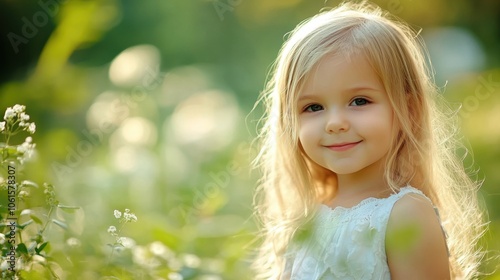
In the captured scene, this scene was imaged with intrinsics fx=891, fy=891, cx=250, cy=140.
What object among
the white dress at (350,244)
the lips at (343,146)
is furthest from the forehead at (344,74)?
the white dress at (350,244)

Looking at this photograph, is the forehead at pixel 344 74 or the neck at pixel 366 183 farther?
the neck at pixel 366 183

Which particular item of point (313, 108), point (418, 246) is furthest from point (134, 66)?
point (418, 246)

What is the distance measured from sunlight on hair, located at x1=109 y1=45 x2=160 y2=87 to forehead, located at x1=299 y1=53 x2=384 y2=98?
253 centimetres

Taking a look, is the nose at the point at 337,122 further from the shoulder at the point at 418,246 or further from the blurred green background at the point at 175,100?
the blurred green background at the point at 175,100

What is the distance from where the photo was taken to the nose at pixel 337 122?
2410mm

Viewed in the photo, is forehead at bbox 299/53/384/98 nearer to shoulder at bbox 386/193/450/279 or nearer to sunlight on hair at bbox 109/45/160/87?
shoulder at bbox 386/193/450/279

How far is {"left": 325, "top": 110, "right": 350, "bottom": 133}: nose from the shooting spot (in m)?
2.41

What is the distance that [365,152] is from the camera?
2430 millimetres

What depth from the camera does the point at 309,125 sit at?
250cm

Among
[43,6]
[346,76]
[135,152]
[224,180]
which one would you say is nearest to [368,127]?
[346,76]

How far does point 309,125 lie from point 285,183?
39 cm

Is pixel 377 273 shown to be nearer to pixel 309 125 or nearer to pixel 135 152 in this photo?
pixel 309 125

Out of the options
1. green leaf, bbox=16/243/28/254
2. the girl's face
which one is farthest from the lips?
green leaf, bbox=16/243/28/254

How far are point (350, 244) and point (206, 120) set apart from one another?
2.33m
